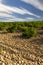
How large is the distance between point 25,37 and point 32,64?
407 inches

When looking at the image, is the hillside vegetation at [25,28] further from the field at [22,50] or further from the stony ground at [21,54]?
the stony ground at [21,54]

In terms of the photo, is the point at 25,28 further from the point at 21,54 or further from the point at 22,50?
the point at 21,54

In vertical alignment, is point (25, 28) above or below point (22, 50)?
above

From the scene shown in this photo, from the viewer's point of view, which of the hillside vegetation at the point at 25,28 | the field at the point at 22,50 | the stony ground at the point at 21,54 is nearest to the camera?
the stony ground at the point at 21,54

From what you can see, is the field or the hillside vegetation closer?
the field

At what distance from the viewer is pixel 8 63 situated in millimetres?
9250

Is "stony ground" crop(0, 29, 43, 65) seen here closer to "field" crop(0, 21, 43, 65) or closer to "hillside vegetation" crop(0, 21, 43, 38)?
"field" crop(0, 21, 43, 65)

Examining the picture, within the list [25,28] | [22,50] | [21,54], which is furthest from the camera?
[25,28]

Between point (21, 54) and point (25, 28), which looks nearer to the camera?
point (21, 54)

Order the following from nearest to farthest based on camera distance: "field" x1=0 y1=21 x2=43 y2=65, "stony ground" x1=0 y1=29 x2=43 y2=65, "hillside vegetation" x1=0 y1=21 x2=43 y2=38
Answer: "stony ground" x1=0 y1=29 x2=43 y2=65 → "field" x1=0 y1=21 x2=43 y2=65 → "hillside vegetation" x1=0 y1=21 x2=43 y2=38

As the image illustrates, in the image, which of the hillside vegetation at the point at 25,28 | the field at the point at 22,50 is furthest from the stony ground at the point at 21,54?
the hillside vegetation at the point at 25,28

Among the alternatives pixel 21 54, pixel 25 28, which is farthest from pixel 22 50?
pixel 25 28

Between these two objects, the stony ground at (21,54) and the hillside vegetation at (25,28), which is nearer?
Result: the stony ground at (21,54)

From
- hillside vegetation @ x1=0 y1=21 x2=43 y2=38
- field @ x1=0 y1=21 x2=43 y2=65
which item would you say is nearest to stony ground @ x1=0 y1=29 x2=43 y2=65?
field @ x1=0 y1=21 x2=43 y2=65
